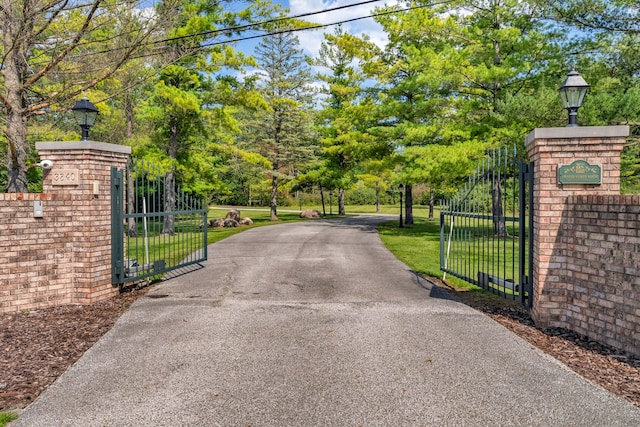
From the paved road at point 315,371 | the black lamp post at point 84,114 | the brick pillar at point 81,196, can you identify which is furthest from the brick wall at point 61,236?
the paved road at point 315,371

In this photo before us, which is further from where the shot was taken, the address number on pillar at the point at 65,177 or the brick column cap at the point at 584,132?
the address number on pillar at the point at 65,177

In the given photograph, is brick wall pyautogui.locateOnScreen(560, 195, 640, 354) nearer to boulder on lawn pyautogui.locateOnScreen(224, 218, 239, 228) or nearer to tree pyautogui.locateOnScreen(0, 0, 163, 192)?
tree pyautogui.locateOnScreen(0, 0, 163, 192)

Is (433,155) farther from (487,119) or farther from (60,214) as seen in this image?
(60,214)

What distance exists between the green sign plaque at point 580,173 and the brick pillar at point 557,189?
0.17 feet

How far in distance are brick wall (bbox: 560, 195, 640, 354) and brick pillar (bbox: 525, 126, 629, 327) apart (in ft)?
0.29

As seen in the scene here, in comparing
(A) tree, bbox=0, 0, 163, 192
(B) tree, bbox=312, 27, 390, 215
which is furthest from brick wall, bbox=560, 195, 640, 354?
(B) tree, bbox=312, 27, 390, 215

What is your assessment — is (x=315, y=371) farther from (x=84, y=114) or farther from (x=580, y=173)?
(x=84, y=114)

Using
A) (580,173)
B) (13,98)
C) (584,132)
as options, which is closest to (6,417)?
(580,173)

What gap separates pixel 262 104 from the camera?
18.7 metres

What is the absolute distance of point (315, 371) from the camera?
4.32 meters

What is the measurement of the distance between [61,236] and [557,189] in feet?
24.5

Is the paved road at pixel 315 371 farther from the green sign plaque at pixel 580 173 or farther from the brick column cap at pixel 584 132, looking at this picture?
the brick column cap at pixel 584 132

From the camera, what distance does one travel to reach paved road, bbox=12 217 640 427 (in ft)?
11.5

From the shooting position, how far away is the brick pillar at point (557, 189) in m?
5.50
